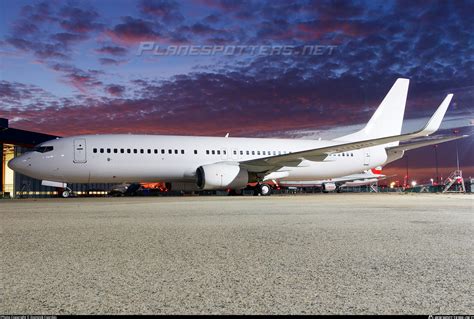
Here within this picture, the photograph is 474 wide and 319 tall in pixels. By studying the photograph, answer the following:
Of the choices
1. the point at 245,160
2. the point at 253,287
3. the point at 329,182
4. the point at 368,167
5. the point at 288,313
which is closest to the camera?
the point at 288,313

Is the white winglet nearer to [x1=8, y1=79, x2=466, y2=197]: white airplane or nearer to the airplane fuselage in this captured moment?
[x1=8, y1=79, x2=466, y2=197]: white airplane

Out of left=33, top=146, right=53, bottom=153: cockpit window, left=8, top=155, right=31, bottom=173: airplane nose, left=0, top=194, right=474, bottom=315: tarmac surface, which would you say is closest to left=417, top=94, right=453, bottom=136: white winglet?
left=0, top=194, right=474, bottom=315: tarmac surface

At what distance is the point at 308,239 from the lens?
5.62m

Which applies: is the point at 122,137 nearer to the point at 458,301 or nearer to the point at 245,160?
the point at 245,160

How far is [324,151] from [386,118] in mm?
10403

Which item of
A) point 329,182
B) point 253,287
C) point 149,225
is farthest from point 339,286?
point 329,182

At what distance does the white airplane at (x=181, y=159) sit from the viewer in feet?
69.8

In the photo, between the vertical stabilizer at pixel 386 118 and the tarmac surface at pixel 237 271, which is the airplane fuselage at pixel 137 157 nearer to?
the vertical stabilizer at pixel 386 118

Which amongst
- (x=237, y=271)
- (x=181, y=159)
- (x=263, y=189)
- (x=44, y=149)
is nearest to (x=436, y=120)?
(x=263, y=189)

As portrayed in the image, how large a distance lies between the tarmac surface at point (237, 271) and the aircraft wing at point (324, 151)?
15.6 m

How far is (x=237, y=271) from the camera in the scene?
364cm

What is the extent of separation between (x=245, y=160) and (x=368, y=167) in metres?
9.34

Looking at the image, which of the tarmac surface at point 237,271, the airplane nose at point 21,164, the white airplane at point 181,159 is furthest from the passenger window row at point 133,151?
the tarmac surface at point 237,271

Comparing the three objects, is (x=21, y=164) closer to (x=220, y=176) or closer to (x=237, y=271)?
(x=220, y=176)
